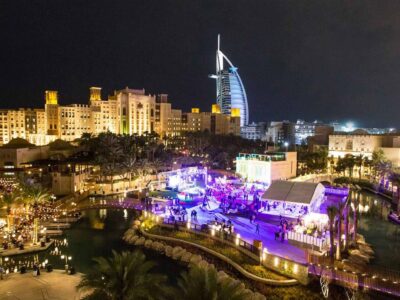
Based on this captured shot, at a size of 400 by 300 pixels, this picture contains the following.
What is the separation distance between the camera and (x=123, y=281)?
11.8 metres

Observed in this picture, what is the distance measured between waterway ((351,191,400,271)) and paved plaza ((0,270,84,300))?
1720cm

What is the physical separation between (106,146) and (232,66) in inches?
4705

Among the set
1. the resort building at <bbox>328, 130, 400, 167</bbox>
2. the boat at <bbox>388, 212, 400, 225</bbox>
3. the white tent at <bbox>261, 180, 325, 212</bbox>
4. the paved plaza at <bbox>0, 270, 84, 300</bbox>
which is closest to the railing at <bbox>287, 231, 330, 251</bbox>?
the white tent at <bbox>261, 180, 325, 212</bbox>

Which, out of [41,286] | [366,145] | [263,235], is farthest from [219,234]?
[366,145]

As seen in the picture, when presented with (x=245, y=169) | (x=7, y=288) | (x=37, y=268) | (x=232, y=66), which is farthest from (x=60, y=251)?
(x=232, y=66)

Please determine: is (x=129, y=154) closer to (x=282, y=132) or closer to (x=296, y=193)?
(x=296, y=193)

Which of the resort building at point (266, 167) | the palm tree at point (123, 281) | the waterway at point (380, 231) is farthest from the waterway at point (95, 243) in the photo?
the resort building at point (266, 167)

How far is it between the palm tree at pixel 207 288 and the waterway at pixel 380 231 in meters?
14.5

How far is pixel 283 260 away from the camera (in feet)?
59.7

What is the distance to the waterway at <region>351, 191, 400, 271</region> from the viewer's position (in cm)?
2204

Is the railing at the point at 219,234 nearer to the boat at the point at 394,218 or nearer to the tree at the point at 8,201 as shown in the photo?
the tree at the point at 8,201

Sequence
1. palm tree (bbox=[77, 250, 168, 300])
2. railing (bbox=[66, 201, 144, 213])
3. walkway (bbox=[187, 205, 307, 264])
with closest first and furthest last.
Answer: palm tree (bbox=[77, 250, 168, 300]) → walkway (bbox=[187, 205, 307, 264]) → railing (bbox=[66, 201, 144, 213])

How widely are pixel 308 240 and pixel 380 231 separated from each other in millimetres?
11969

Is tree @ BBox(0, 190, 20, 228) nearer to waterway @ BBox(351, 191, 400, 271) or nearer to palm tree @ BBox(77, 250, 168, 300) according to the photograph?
palm tree @ BBox(77, 250, 168, 300)
